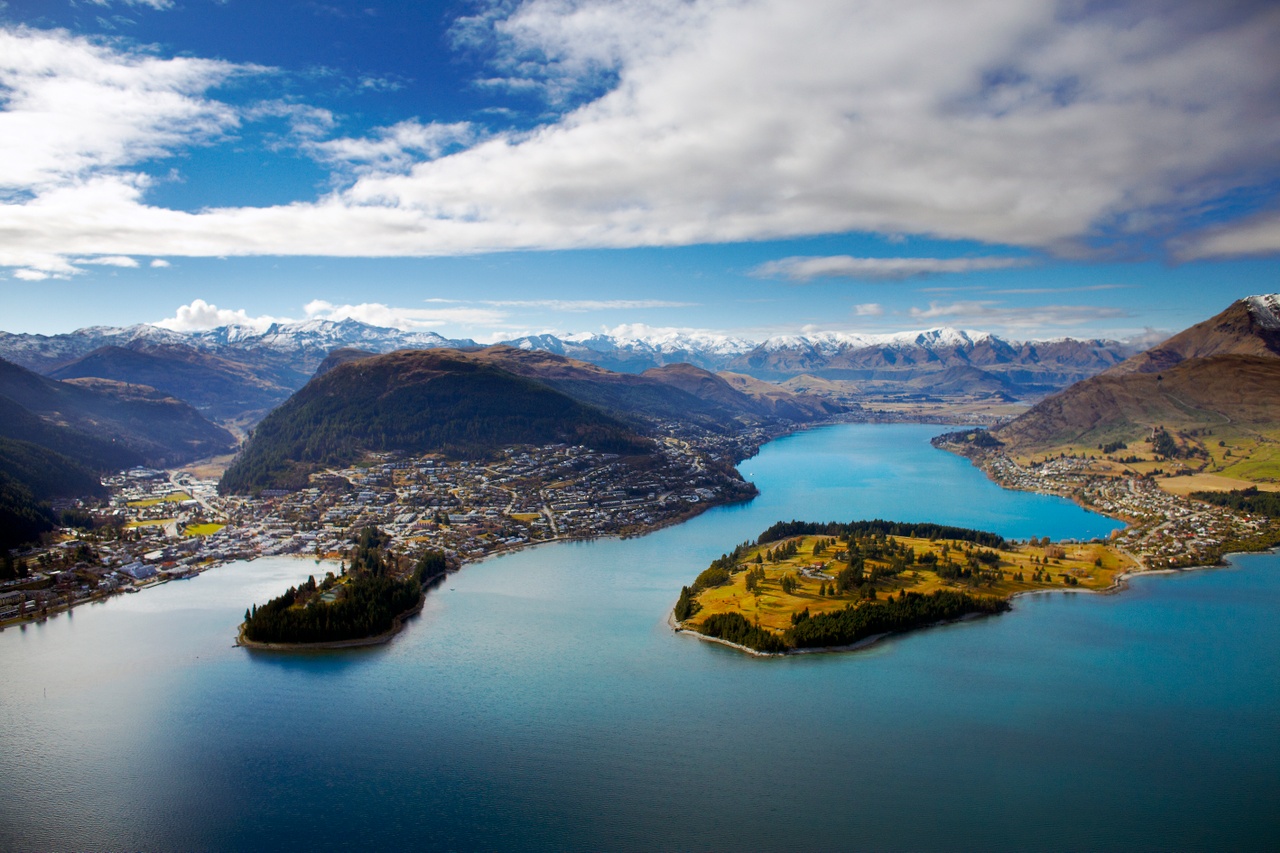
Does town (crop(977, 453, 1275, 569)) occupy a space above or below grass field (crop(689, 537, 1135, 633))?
above

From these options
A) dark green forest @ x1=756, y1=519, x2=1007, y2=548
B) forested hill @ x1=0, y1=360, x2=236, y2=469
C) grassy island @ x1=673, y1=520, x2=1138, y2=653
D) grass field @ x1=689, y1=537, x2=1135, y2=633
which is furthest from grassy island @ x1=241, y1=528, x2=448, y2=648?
forested hill @ x1=0, y1=360, x2=236, y2=469

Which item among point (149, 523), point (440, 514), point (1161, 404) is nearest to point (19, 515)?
point (149, 523)

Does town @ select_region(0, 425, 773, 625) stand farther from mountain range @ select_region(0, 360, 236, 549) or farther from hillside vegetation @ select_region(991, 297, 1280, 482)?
hillside vegetation @ select_region(991, 297, 1280, 482)

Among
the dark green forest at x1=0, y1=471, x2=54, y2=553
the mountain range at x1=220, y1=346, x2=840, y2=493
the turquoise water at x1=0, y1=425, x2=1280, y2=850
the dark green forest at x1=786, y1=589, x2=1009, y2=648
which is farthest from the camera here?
the mountain range at x1=220, y1=346, x2=840, y2=493

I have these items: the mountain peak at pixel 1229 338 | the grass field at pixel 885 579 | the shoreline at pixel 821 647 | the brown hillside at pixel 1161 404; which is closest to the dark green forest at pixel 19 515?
the shoreline at pixel 821 647

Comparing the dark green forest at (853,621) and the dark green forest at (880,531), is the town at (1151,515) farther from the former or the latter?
the dark green forest at (853,621)

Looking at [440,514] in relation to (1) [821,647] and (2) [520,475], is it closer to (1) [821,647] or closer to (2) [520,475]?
(2) [520,475]

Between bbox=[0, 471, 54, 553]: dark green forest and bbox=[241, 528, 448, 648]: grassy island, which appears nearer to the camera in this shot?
bbox=[241, 528, 448, 648]: grassy island
